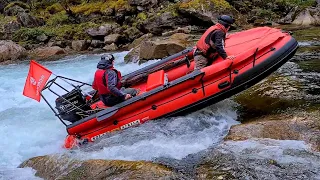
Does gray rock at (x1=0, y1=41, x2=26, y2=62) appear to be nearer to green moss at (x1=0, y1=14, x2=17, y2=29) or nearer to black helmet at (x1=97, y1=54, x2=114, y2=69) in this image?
green moss at (x1=0, y1=14, x2=17, y2=29)

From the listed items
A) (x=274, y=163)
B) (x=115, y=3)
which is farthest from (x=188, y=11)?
(x=274, y=163)

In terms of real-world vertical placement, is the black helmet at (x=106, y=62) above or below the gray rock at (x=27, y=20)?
above

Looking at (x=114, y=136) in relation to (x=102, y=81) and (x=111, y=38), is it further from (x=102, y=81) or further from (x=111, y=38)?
(x=111, y=38)

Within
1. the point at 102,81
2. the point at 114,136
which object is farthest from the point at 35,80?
the point at 114,136

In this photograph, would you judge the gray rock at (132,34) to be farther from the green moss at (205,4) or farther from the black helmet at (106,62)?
the black helmet at (106,62)

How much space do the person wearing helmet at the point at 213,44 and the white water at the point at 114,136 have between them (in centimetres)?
81

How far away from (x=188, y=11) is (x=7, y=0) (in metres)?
14.4

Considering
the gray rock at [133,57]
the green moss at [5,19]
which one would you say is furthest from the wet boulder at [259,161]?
the green moss at [5,19]

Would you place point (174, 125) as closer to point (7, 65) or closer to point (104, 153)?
point (104, 153)

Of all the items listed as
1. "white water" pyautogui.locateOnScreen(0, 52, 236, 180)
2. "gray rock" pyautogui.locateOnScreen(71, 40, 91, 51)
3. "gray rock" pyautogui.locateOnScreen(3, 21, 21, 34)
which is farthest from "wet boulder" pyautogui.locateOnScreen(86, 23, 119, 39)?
"white water" pyautogui.locateOnScreen(0, 52, 236, 180)

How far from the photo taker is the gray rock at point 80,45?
57.4 feet

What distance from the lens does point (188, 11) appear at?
16.3 metres

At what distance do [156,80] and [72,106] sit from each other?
1.39 meters

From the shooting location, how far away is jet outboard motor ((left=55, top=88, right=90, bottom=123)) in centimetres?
576
